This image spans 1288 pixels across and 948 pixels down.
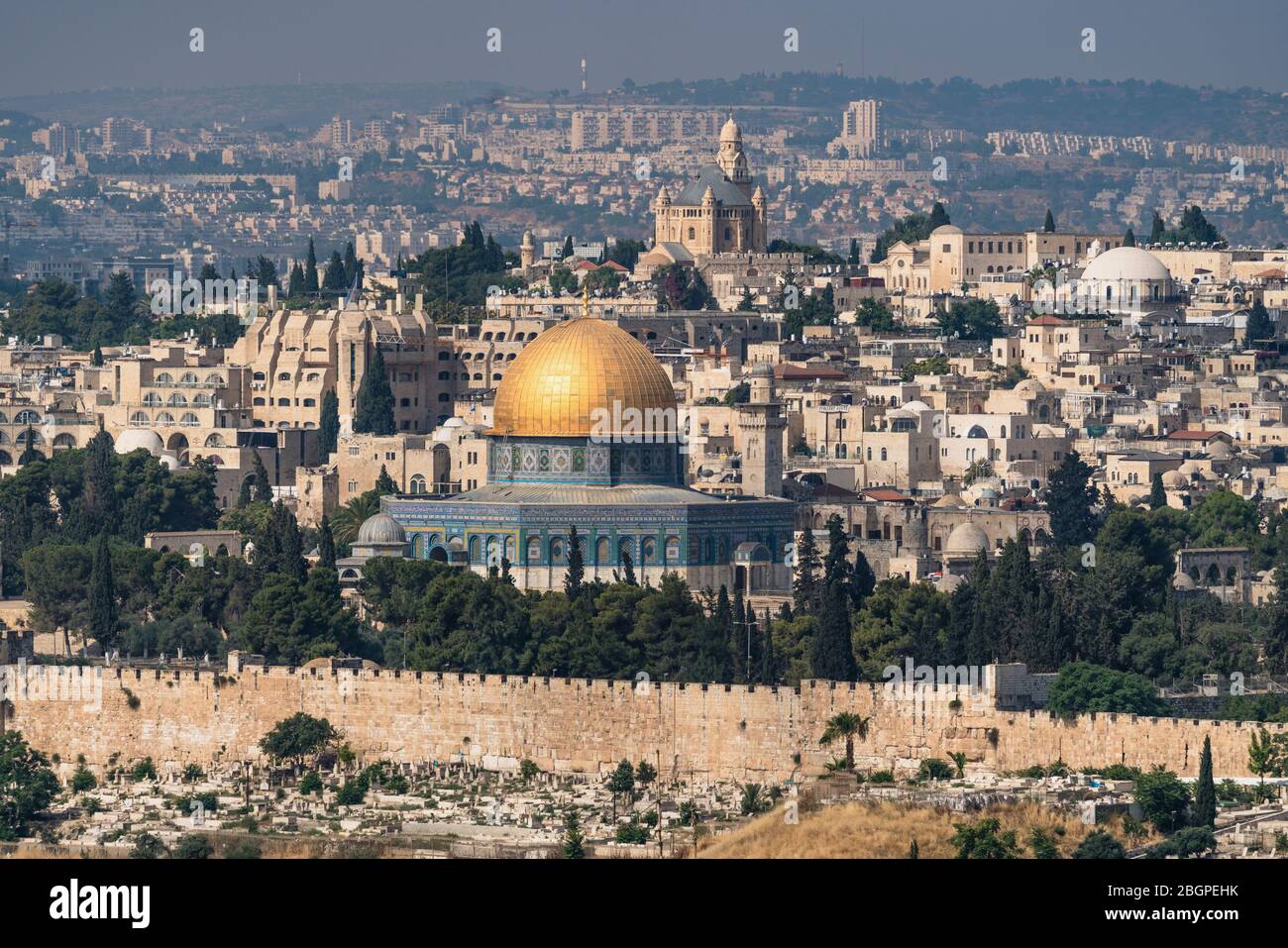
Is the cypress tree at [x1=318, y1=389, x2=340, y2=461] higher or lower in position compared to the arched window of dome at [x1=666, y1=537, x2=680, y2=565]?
higher

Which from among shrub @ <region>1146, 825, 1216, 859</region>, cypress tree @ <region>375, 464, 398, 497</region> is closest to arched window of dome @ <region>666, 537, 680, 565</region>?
cypress tree @ <region>375, 464, 398, 497</region>

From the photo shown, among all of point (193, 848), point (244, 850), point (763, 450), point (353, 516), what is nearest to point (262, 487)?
point (353, 516)

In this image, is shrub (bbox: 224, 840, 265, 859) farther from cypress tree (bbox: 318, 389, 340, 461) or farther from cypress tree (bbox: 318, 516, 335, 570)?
cypress tree (bbox: 318, 389, 340, 461)

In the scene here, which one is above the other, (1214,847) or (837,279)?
(837,279)

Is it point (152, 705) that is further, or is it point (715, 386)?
point (715, 386)

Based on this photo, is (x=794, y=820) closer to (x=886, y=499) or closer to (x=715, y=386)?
(x=886, y=499)

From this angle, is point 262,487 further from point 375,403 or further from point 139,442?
point 375,403

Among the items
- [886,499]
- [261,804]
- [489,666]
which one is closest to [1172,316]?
[886,499]
